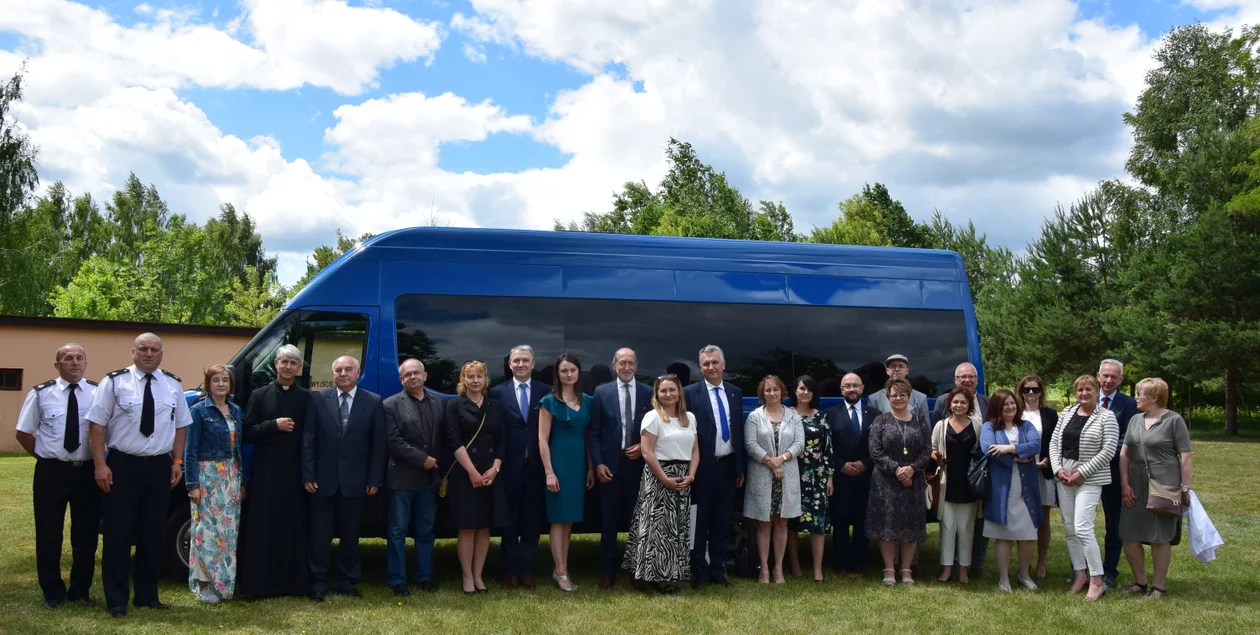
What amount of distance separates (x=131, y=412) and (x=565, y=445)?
2.96m

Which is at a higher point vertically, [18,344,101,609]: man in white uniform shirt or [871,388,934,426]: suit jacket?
[871,388,934,426]: suit jacket

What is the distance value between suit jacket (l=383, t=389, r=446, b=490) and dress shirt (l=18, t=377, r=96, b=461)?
1941 millimetres

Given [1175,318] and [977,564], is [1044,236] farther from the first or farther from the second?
[977,564]

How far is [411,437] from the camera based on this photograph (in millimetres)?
6969

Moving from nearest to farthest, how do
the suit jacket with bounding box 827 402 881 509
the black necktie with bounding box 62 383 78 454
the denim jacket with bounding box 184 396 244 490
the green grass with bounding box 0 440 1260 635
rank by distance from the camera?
1. the green grass with bounding box 0 440 1260 635
2. the black necktie with bounding box 62 383 78 454
3. the denim jacket with bounding box 184 396 244 490
4. the suit jacket with bounding box 827 402 881 509

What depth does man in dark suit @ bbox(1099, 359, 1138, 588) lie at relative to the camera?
7.70 metres

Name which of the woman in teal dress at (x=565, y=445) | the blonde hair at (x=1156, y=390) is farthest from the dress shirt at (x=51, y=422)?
the blonde hair at (x=1156, y=390)

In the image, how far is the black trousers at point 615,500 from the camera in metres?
7.41

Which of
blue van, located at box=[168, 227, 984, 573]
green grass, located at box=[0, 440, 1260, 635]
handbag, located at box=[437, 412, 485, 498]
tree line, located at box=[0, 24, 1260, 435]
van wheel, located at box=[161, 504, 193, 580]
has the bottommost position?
green grass, located at box=[0, 440, 1260, 635]

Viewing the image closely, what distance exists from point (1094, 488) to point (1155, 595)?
0.94 meters

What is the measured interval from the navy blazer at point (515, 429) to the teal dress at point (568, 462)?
0.13 metres

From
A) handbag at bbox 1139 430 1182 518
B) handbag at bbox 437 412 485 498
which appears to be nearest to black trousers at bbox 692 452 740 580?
handbag at bbox 437 412 485 498

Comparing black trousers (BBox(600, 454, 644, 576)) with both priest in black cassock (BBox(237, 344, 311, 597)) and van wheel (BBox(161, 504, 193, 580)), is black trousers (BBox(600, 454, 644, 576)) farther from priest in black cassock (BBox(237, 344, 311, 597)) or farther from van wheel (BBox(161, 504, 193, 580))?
van wheel (BBox(161, 504, 193, 580))

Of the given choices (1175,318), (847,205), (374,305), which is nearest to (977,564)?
(374,305)
